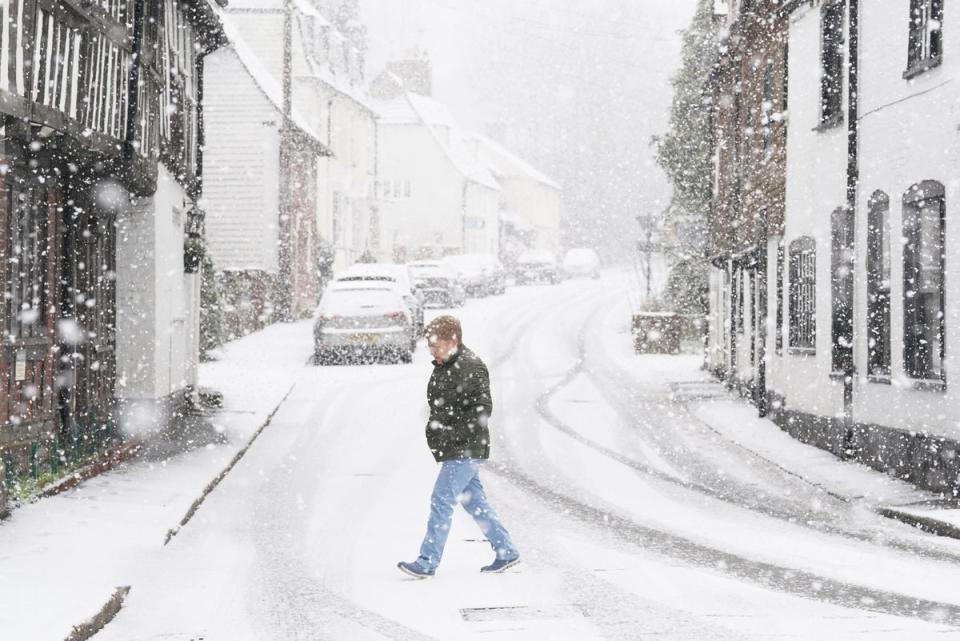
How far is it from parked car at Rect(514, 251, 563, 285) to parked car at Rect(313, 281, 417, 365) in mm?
37650

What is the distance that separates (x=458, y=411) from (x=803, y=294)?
1150 cm

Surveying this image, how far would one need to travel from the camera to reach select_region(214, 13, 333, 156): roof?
3744 cm

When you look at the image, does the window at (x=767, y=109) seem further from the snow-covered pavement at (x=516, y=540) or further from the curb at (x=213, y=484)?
the curb at (x=213, y=484)

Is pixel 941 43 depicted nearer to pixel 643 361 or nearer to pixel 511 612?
pixel 511 612

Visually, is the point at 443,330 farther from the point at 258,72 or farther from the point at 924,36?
the point at 258,72

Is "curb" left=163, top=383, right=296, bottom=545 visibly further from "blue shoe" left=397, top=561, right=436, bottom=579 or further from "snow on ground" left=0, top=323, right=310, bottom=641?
"blue shoe" left=397, top=561, right=436, bottom=579

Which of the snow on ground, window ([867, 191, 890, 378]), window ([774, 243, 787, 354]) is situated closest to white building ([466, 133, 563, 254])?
window ([774, 243, 787, 354])

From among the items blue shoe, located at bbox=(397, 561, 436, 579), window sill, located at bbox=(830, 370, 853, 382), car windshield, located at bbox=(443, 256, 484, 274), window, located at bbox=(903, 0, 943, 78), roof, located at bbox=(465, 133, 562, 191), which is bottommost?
blue shoe, located at bbox=(397, 561, 436, 579)

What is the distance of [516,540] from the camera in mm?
10398

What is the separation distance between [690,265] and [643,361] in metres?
5.87

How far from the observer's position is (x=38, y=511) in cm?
1088

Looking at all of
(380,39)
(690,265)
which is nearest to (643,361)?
(690,265)

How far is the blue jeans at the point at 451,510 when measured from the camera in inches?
348

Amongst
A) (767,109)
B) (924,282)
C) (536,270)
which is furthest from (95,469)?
(536,270)
